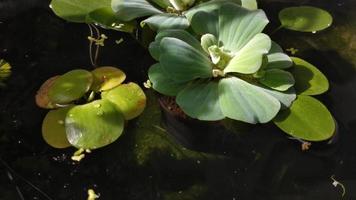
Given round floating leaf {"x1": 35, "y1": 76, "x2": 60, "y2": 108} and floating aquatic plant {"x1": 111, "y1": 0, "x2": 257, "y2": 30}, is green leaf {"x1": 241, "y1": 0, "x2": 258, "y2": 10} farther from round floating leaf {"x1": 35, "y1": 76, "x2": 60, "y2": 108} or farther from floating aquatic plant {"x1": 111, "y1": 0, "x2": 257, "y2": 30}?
round floating leaf {"x1": 35, "y1": 76, "x2": 60, "y2": 108}

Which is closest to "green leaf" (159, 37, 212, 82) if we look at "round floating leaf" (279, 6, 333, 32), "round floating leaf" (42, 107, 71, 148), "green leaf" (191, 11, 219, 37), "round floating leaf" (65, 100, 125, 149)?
"green leaf" (191, 11, 219, 37)

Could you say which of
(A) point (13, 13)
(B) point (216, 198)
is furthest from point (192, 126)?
(A) point (13, 13)

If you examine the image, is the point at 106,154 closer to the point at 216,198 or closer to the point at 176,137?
the point at 176,137

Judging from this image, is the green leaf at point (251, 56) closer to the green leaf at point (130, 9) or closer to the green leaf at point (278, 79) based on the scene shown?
the green leaf at point (278, 79)

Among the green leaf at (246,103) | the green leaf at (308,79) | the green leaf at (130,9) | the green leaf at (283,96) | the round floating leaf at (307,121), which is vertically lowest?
the round floating leaf at (307,121)

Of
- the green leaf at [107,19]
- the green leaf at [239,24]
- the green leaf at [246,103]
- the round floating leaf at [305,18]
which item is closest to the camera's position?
the green leaf at [246,103]

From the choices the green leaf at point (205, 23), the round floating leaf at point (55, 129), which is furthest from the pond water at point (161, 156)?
the green leaf at point (205, 23)

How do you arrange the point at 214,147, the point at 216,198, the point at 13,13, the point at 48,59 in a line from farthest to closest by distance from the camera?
the point at 13,13, the point at 48,59, the point at 214,147, the point at 216,198
